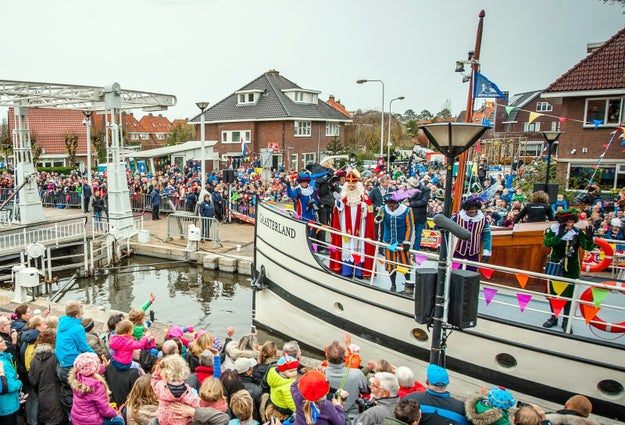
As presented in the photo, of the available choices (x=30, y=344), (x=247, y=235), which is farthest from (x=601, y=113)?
(x=30, y=344)

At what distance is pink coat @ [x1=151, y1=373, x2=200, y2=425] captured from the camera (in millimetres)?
3977

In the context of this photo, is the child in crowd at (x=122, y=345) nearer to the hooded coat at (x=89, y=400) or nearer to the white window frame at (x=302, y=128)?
the hooded coat at (x=89, y=400)

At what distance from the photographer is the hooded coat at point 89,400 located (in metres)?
4.19

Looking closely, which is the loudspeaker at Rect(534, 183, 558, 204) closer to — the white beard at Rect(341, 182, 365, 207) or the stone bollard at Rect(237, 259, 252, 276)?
the white beard at Rect(341, 182, 365, 207)

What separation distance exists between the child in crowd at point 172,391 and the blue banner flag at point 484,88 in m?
8.96

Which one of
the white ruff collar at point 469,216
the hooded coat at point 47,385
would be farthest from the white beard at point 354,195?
the hooded coat at point 47,385

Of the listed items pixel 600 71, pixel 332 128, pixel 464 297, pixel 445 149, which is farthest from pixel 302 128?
pixel 464 297

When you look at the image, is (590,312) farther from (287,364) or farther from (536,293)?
(287,364)

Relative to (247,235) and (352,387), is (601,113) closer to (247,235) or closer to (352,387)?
(247,235)

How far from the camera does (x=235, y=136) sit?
39.4 m

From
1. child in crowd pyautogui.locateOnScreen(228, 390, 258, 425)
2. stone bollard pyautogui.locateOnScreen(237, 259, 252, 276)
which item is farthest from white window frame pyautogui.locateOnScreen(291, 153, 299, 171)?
child in crowd pyautogui.locateOnScreen(228, 390, 258, 425)

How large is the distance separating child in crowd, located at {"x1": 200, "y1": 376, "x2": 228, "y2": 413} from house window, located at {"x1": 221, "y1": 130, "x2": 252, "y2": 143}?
116 feet

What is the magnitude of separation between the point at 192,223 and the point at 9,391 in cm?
1332

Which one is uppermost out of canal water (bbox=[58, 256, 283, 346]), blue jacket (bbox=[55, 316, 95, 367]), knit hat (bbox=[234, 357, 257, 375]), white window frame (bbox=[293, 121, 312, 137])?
white window frame (bbox=[293, 121, 312, 137])
